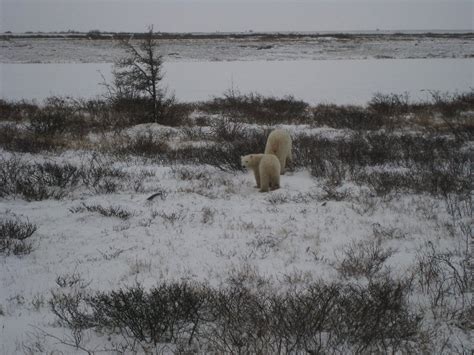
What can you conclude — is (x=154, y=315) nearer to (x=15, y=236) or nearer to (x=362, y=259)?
(x=362, y=259)

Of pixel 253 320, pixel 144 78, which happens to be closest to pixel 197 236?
pixel 253 320

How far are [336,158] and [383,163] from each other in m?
1.01

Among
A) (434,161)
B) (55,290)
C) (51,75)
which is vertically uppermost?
(51,75)

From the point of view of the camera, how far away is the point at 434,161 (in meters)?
7.55

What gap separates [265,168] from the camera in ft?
20.2

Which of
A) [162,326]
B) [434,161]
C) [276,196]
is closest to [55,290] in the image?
[162,326]

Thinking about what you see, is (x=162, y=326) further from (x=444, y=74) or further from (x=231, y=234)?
(x=444, y=74)

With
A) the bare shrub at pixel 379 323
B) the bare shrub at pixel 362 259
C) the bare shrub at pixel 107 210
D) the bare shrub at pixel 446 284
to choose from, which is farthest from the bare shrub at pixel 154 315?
the bare shrub at pixel 107 210

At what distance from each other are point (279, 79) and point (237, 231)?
2038cm

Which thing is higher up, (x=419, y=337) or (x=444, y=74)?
(x=444, y=74)

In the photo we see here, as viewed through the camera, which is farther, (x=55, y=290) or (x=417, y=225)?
(x=417, y=225)

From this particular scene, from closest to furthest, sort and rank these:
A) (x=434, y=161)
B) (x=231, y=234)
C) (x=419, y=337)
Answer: (x=419, y=337) → (x=231, y=234) → (x=434, y=161)

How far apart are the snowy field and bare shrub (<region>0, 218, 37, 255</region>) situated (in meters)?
0.04

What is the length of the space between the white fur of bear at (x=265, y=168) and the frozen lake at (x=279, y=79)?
1017cm
